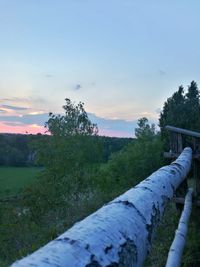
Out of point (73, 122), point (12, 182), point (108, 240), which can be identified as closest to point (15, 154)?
point (12, 182)

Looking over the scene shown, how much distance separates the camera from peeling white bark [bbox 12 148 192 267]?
93cm

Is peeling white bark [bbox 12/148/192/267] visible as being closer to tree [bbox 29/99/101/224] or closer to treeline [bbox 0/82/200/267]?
treeline [bbox 0/82/200/267]

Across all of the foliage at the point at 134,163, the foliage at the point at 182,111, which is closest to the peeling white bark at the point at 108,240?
the foliage at the point at 134,163

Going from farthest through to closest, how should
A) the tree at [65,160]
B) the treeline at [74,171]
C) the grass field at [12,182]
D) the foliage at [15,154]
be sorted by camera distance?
the foliage at [15,154] < the grass field at [12,182] < the tree at [65,160] < the treeline at [74,171]

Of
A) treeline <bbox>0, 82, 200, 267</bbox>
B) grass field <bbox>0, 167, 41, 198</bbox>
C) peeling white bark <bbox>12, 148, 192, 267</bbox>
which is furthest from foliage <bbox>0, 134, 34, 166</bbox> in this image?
peeling white bark <bbox>12, 148, 192, 267</bbox>

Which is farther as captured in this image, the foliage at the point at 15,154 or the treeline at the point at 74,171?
the foliage at the point at 15,154

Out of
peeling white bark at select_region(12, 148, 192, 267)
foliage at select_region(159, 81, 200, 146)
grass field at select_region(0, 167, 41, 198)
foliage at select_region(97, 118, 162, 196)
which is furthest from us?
grass field at select_region(0, 167, 41, 198)

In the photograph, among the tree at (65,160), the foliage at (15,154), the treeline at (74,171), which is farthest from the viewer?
the foliage at (15,154)

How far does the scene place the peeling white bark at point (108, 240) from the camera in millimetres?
933

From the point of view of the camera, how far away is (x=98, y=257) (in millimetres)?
1030

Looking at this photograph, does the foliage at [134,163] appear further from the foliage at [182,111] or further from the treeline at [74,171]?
the foliage at [182,111]

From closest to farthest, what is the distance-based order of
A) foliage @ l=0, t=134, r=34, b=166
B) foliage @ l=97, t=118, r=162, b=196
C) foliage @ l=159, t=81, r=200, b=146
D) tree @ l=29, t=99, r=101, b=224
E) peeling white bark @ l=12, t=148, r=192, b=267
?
peeling white bark @ l=12, t=148, r=192, b=267 → tree @ l=29, t=99, r=101, b=224 → foliage @ l=97, t=118, r=162, b=196 → foliage @ l=159, t=81, r=200, b=146 → foliage @ l=0, t=134, r=34, b=166

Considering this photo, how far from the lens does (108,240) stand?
1139 mm

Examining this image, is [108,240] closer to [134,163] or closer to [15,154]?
[134,163]
